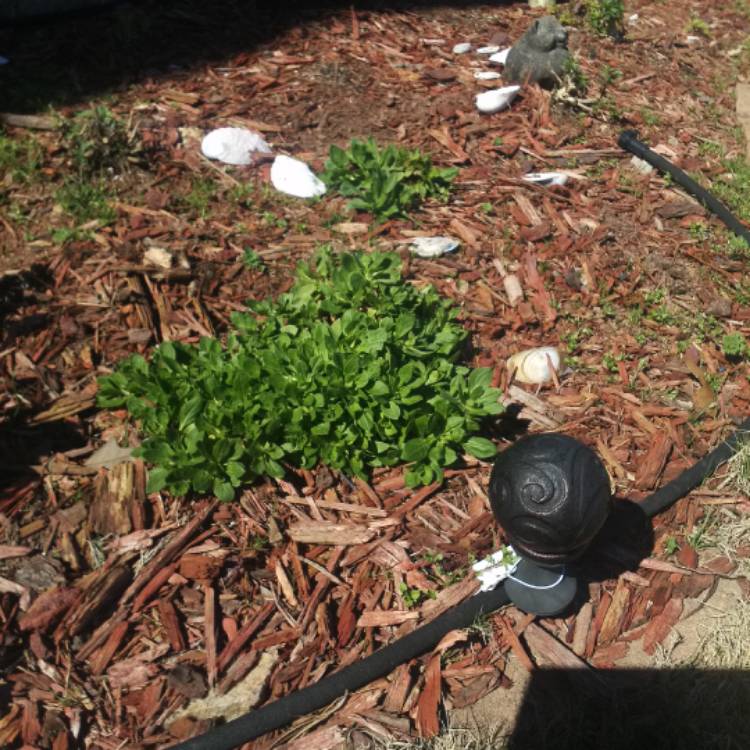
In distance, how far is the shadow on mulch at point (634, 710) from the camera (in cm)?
298

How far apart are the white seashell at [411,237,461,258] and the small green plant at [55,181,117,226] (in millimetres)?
1801

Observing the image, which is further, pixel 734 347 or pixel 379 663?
pixel 734 347

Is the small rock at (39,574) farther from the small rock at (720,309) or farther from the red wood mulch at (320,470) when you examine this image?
the small rock at (720,309)

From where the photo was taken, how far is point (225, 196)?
5.05 metres

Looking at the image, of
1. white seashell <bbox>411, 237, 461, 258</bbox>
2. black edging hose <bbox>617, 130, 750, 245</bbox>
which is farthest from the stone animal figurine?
white seashell <bbox>411, 237, 461, 258</bbox>

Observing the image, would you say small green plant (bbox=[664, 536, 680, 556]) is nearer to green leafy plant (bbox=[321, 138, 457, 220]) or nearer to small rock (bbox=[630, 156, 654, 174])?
green leafy plant (bbox=[321, 138, 457, 220])

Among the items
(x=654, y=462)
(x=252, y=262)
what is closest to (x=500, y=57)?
(x=252, y=262)

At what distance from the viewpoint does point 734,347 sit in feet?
14.7

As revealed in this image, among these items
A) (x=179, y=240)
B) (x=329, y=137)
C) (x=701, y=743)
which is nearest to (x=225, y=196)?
(x=179, y=240)

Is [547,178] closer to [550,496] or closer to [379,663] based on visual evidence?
[550,496]

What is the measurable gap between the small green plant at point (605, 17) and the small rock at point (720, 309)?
3.77 meters

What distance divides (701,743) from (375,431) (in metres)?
1.76

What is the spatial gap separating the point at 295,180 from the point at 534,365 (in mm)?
2017

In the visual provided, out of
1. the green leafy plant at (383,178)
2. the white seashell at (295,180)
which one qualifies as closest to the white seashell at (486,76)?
the green leafy plant at (383,178)
